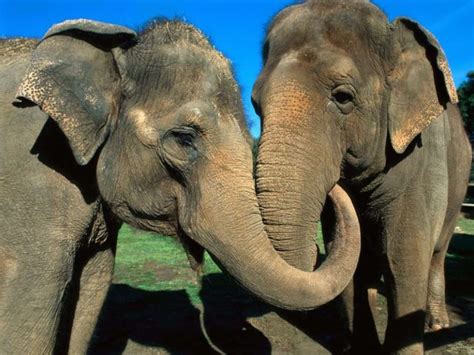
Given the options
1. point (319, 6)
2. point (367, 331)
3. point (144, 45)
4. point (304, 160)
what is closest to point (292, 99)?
point (304, 160)

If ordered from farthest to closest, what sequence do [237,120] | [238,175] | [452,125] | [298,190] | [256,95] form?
[452,125]
[256,95]
[298,190]
[237,120]
[238,175]

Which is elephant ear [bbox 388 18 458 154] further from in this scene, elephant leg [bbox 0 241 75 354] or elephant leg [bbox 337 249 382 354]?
elephant leg [bbox 0 241 75 354]

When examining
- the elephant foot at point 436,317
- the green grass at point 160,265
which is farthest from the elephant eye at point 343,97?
the elephant foot at point 436,317

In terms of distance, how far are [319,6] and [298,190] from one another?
1296 mm

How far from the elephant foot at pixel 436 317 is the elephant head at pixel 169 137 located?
10.6 feet

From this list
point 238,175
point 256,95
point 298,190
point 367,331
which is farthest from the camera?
point 367,331

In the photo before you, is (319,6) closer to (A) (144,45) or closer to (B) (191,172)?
(A) (144,45)

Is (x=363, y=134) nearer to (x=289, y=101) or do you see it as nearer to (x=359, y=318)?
(x=289, y=101)

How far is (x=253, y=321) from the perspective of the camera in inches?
202

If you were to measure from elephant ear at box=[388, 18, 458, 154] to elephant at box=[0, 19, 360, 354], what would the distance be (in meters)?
1.28

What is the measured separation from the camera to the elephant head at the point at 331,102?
9.60ft

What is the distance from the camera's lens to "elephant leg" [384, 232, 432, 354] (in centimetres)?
356

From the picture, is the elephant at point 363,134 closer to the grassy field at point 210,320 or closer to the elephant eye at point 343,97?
the elephant eye at point 343,97

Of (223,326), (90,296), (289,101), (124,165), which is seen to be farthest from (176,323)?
(124,165)
